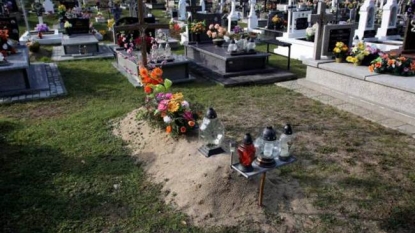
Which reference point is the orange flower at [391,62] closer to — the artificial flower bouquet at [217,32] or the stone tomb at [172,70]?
the stone tomb at [172,70]

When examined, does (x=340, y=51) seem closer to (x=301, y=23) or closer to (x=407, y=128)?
(x=407, y=128)

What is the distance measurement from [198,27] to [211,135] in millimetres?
7804

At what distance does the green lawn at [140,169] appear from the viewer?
3.54 metres

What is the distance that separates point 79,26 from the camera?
13938mm

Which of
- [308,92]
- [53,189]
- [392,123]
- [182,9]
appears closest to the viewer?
[53,189]

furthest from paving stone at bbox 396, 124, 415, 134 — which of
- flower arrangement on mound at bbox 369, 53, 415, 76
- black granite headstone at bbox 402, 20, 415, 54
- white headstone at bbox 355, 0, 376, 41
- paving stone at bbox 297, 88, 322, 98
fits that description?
white headstone at bbox 355, 0, 376, 41

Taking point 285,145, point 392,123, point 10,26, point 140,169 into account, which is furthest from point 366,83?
point 10,26

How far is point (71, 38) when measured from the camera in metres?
13.3

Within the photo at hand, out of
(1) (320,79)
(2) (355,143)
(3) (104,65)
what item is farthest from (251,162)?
(3) (104,65)

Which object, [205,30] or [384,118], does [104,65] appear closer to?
[205,30]

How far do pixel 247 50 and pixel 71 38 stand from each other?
774 centimetres

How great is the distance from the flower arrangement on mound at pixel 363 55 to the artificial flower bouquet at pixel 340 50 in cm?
22

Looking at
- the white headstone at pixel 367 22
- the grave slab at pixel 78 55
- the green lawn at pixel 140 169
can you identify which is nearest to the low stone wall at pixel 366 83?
the green lawn at pixel 140 169

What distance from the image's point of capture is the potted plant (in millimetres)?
8281
